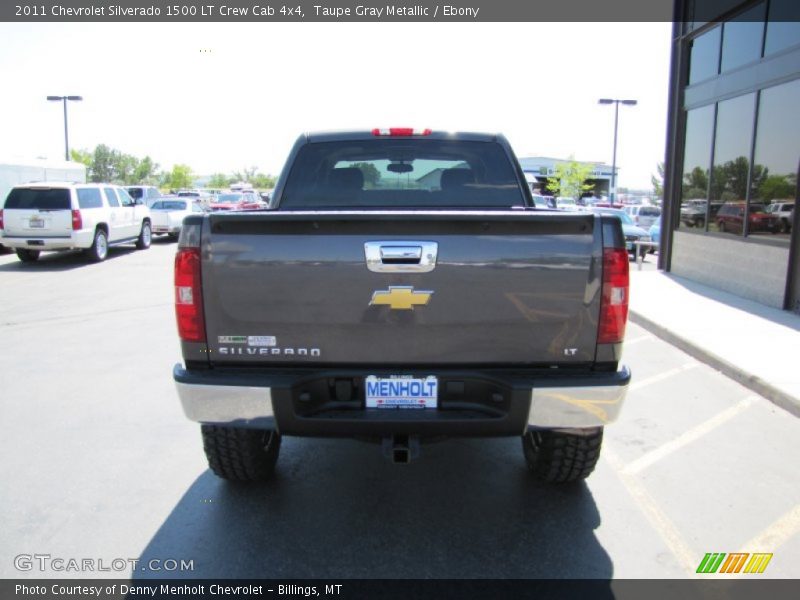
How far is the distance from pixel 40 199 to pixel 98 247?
1.76 meters

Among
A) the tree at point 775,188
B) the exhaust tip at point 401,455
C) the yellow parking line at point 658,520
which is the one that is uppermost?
the tree at point 775,188

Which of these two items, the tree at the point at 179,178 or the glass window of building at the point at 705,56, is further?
the tree at the point at 179,178

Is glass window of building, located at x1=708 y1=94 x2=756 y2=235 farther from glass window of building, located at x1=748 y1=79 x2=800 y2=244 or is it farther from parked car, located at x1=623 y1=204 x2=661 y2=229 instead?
parked car, located at x1=623 y1=204 x2=661 y2=229

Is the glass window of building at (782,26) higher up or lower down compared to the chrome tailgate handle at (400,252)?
higher up

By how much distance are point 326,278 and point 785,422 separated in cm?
411

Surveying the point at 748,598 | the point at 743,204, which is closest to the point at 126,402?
the point at 748,598

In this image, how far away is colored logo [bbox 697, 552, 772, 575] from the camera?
9.62 feet

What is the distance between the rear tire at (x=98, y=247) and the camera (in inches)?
613

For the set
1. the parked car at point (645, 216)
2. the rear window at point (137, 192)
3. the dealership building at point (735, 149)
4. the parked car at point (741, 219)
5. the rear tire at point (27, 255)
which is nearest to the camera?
the dealership building at point (735, 149)

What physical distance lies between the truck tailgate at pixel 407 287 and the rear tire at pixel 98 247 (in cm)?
1432

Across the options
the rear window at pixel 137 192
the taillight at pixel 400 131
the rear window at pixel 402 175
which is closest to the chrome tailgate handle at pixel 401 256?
the rear window at pixel 402 175

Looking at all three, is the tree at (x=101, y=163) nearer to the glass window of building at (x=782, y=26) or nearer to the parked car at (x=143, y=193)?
the parked car at (x=143, y=193)

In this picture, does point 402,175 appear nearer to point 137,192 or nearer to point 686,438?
point 686,438

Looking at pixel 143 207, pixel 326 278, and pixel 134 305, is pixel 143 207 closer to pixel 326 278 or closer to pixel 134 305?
pixel 134 305
